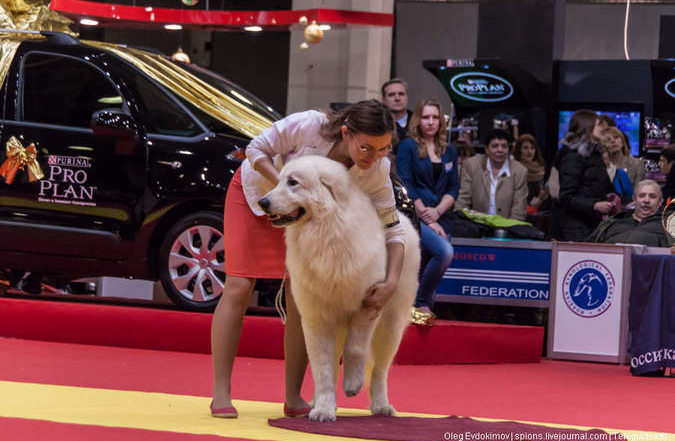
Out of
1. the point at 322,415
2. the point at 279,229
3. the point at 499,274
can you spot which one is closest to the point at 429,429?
the point at 322,415

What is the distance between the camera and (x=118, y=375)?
231 inches

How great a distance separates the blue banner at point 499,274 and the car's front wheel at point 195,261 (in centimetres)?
213

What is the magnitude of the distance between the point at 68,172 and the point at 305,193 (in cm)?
361

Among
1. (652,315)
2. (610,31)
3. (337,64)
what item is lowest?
(652,315)

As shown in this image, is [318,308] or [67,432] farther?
[318,308]

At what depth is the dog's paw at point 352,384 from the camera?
4156mm

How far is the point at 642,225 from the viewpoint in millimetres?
8453

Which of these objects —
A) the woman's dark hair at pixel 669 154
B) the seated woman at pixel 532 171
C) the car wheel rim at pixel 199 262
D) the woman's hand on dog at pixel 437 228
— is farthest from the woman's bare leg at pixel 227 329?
the seated woman at pixel 532 171

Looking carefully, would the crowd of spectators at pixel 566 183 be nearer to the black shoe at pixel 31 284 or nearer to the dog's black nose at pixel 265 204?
the black shoe at pixel 31 284

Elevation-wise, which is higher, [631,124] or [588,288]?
[631,124]

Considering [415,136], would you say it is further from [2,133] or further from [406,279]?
[406,279]

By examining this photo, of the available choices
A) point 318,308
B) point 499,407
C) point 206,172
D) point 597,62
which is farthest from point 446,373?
point 597,62

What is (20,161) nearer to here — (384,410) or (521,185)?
(384,410)

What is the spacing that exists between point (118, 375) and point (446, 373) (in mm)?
2163
